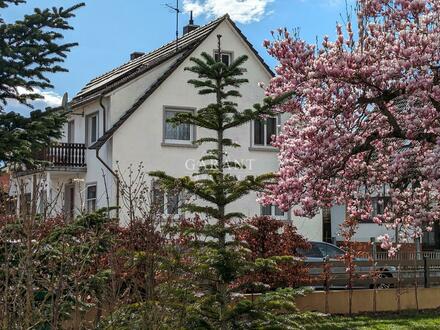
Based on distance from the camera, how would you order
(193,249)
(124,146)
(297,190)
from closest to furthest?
(193,249), (297,190), (124,146)

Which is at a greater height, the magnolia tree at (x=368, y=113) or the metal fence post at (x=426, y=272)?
the magnolia tree at (x=368, y=113)

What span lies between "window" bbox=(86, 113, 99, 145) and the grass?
55.9ft

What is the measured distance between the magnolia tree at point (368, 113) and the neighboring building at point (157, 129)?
14.0 m

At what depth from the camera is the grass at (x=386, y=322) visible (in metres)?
13.4

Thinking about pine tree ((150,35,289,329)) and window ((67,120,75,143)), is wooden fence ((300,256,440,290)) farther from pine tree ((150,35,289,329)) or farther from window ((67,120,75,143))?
window ((67,120,75,143))

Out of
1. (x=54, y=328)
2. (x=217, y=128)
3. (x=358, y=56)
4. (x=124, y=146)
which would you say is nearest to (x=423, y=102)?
(x=358, y=56)

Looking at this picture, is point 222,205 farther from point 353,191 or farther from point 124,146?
point 124,146

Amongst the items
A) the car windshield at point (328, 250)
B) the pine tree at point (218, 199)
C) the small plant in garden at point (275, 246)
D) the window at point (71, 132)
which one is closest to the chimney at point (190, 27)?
the window at point (71, 132)

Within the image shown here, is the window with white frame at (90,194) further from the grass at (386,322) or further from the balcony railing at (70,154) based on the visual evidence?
the grass at (386,322)

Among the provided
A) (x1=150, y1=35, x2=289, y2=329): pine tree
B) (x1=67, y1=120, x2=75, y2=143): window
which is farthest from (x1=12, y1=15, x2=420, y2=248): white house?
(x1=150, y1=35, x2=289, y2=329): pine tree

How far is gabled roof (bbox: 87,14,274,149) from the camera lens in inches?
1059

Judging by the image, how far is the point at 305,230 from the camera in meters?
29.5

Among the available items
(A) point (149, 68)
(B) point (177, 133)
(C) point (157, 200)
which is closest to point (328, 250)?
(B) point (177, 133)

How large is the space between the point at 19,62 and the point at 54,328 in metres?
10.9
